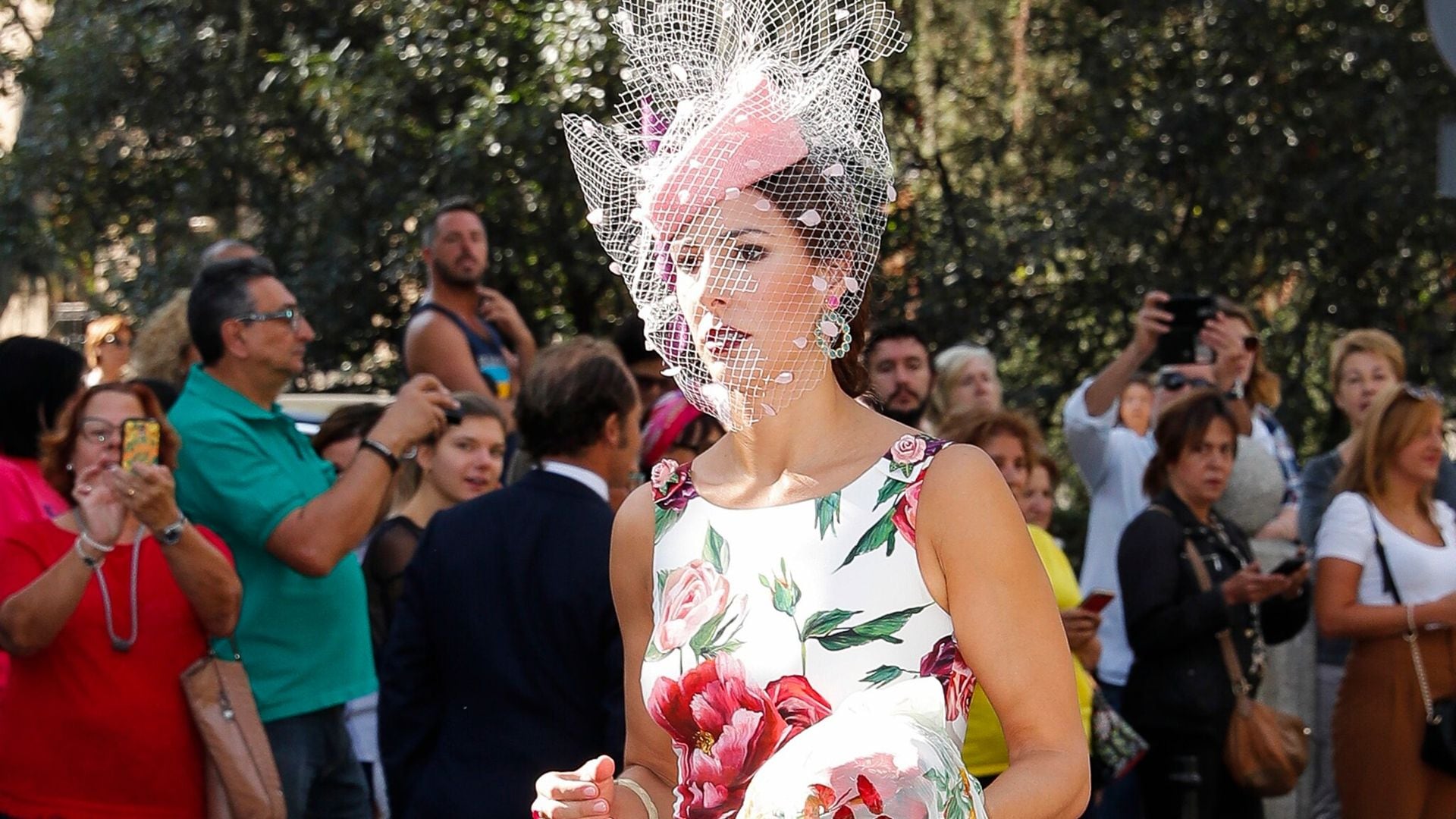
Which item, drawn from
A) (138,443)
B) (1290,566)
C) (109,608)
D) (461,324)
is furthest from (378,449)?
(1290,566)

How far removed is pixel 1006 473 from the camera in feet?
18.3

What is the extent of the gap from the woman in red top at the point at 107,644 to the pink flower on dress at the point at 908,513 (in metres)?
2.47

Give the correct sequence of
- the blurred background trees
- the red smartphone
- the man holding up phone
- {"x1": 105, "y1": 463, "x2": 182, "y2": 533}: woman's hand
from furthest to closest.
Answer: the blurred background trees, the man holding up phone, the red smartphone, {"x1": 105, "y1": 463, "x2": 182, "y2": 533}: woman's hand

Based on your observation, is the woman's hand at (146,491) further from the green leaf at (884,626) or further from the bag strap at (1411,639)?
the bag strap at (1411,639)

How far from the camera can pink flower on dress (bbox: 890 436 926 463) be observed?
2387mm

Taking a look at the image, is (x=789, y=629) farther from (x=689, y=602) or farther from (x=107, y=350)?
(x=107, y=350)

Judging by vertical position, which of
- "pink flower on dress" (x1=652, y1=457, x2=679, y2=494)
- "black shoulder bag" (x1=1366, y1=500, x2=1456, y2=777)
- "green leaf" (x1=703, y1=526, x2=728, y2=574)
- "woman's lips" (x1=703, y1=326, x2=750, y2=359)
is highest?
"woman's lips" (x1=703, y1=326, x2=750, y2=359)

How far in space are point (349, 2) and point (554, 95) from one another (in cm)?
225

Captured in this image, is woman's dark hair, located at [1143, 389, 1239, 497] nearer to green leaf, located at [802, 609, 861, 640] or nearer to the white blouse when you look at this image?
the white blouse

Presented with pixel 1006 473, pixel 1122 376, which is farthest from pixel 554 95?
pixel 1006 473

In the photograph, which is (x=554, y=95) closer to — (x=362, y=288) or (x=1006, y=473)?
(x=362, y=288)

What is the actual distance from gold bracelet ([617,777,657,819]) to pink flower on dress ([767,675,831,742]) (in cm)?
28

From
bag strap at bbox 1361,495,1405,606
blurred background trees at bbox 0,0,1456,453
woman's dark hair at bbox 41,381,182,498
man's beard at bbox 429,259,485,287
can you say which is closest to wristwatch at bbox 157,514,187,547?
woman's dark hair at bbox 41,381,182,498

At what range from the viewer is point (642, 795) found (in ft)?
8.19
